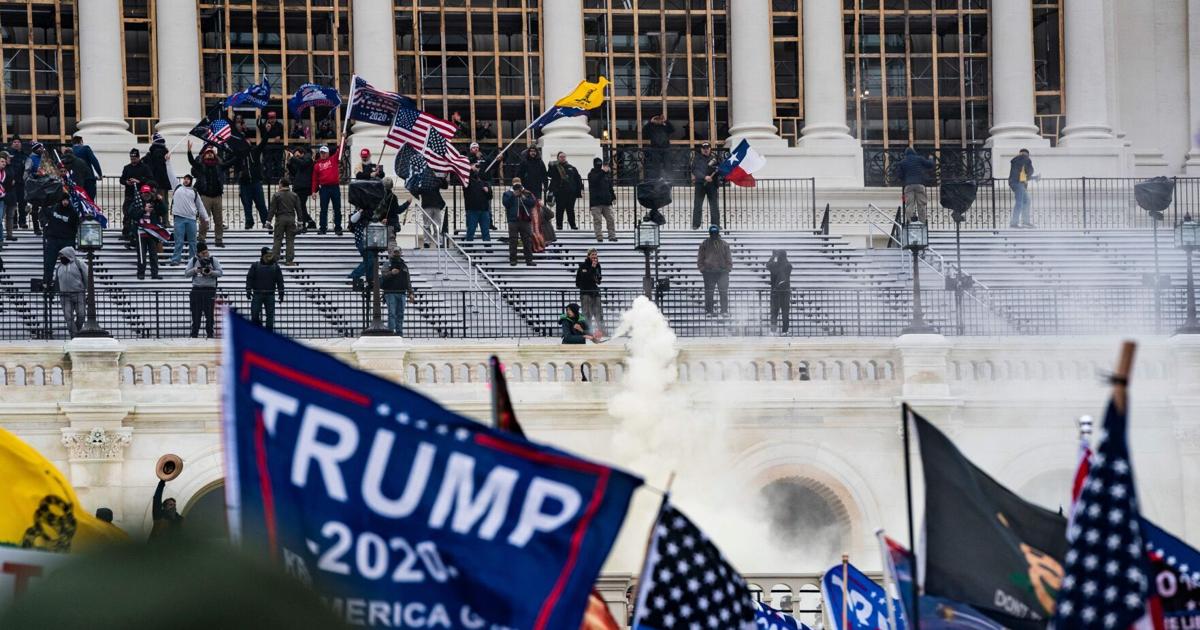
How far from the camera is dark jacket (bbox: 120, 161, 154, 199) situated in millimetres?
40125

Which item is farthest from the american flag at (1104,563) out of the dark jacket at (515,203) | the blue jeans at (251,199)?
the blue jeans at (251,199)

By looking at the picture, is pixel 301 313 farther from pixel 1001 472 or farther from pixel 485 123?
pixel 485 123

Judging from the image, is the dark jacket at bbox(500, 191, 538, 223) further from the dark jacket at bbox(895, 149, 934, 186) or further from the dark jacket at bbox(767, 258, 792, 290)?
the dark jacket at bbox(895, 149, 934, 186)

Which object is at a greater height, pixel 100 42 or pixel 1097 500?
pixel 100 42

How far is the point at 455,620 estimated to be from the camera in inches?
354

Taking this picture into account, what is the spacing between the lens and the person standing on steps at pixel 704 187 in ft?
140

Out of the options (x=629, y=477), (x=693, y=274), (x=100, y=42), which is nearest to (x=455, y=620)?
(x=629, y=477)

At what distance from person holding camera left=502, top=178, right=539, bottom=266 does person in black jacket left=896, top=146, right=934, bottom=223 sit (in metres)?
6.37

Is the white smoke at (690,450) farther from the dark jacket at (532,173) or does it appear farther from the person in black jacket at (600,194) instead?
the dark jacket at (532,173)

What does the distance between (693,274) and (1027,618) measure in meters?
27.9

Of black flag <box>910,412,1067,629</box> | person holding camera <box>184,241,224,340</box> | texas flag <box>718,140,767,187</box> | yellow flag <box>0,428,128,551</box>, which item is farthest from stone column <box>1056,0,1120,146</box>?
yellow flag <box>0,428,128,551</box>

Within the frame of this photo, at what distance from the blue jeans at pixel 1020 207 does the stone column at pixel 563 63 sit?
799 centimetres

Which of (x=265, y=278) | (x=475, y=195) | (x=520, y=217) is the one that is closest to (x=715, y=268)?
(x=520, y=217)

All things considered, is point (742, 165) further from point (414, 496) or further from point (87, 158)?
point (414, 496)
